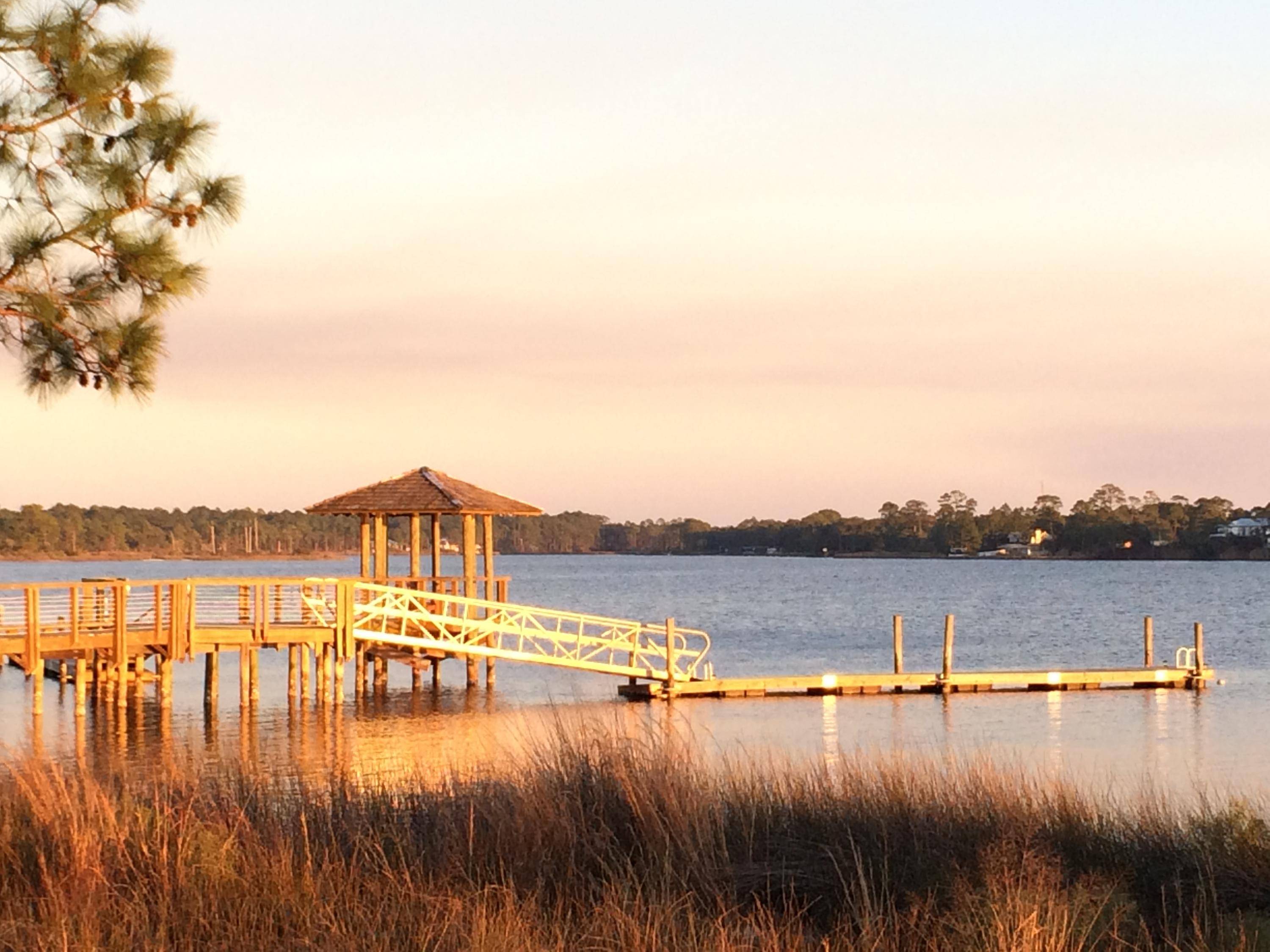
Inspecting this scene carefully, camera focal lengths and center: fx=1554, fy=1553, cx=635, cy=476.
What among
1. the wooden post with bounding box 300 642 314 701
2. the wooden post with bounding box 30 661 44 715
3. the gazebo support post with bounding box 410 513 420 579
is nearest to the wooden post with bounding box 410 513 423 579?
the gazebo support post with bounding box 410 513 420 579

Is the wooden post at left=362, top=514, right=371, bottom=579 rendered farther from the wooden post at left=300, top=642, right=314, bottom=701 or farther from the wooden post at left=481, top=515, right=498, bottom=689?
the wooden post at left=300, top=642, right=314, bottom=701

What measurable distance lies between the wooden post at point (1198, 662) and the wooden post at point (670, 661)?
10552mm

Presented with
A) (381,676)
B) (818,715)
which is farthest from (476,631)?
(818,715)

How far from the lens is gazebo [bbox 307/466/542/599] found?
98.8 feet

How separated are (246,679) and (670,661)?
301 inches

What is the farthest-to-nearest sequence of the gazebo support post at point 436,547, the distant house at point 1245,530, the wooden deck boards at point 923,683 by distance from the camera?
the distant house at point 1245,530, the gazebo support post at point 436,547, the wooden deck boards at point 923,683

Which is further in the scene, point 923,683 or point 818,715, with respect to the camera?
point 923,683

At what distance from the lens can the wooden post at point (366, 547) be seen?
103 feet

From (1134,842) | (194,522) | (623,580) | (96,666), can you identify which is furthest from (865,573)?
(1134,842)

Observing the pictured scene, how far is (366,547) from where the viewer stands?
31953 millimetres

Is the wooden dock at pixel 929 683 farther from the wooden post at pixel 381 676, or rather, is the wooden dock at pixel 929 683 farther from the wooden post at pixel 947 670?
the wooden post at pixel 381 676

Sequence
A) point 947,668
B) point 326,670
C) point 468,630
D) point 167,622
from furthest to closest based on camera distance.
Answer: point 947,668 < point 468,630 < point 326,670 < point 167,622

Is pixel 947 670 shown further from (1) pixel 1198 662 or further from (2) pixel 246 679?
(2) pixel 246 679

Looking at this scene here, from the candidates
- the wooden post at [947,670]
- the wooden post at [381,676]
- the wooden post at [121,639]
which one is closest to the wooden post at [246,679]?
the wooden post at [121,639]
